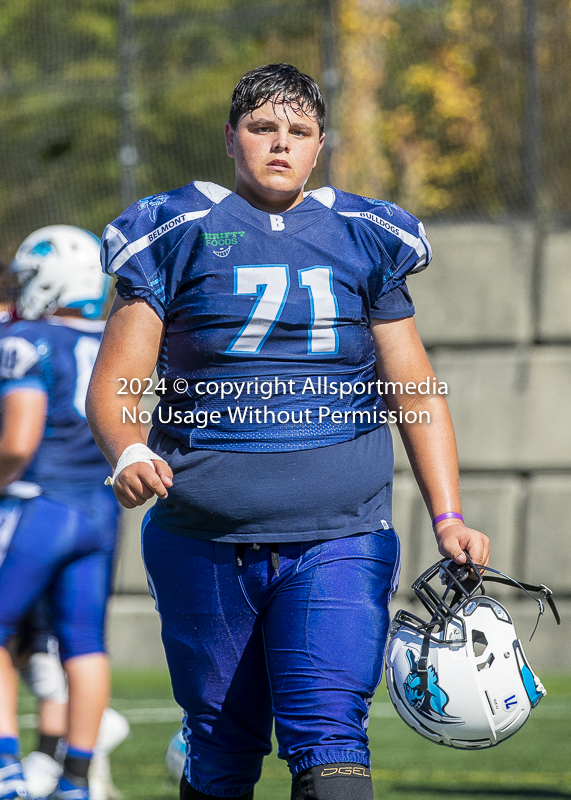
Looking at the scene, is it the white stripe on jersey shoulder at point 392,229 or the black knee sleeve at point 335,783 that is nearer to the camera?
the black knee sleeve at point 335,783

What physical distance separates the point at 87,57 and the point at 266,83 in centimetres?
823

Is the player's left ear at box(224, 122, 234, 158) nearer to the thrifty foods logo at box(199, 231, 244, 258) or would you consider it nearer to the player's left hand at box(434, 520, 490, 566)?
the thrifty foods logo at box(199, 231, 244, 258)

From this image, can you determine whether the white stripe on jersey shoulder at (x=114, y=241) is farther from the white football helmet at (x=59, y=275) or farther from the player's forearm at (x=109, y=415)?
the white football helmet at (x=59, y=275)

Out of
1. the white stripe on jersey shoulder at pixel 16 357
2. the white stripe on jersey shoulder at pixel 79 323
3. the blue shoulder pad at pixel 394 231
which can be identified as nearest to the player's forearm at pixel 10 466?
the white stripe on jersey shoulder at pixel 16 357

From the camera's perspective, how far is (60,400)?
13.0ft

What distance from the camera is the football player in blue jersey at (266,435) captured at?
95.4 inches

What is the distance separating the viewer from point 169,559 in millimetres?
2547

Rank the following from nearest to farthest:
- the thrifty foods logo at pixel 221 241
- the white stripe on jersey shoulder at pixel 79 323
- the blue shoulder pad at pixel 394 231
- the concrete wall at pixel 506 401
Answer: the thrifty foods logo at pixel 221 241, the blue shoulder pad at pixel 394 231, the white stripe on jersey shoulder at pixel 79 323, the concrete wall at pixel 506 401

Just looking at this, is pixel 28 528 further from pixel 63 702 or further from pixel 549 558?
pixel 549 558

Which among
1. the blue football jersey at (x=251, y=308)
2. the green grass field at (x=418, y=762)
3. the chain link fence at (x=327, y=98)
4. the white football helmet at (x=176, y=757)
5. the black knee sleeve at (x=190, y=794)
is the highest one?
the chain link fence at (x=327, y=98)

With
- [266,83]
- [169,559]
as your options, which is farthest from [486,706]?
[266,83]

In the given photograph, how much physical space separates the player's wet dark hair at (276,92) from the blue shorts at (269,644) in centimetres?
97

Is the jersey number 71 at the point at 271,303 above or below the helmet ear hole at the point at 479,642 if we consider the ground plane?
above

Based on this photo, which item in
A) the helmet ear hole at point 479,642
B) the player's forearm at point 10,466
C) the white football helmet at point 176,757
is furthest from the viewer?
the white football helmet at point 176,757
